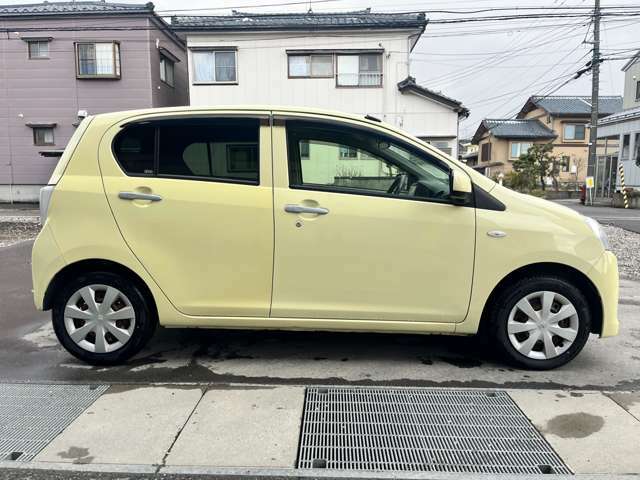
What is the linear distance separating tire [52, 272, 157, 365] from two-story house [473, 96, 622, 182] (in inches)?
1520

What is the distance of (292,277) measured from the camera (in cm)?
354

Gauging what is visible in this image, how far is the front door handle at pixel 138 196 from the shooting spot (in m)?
3.53

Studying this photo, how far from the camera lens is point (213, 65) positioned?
62.8 feet

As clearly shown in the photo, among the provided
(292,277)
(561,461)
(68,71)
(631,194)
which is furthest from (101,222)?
(631,194)

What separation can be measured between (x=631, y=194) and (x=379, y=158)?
21532 millimetres

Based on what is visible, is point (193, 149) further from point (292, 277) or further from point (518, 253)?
point (518, 253)

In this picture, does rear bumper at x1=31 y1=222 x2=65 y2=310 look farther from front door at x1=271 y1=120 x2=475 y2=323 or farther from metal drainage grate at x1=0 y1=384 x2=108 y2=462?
front door at x1=271 y1=120 x2=475 y2=323

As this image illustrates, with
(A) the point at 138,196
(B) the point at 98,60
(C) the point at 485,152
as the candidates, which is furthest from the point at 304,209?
(C) the point at 485,152

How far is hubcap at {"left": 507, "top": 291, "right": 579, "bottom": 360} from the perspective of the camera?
3.53 meters

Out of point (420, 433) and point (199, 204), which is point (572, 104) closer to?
point (199, 204)

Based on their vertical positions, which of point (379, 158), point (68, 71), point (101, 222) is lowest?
point (101, 222)

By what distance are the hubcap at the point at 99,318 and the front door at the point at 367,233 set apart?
110 centimetres

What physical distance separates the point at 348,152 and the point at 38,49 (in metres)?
20.7

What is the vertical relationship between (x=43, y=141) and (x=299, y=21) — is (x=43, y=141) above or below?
below
